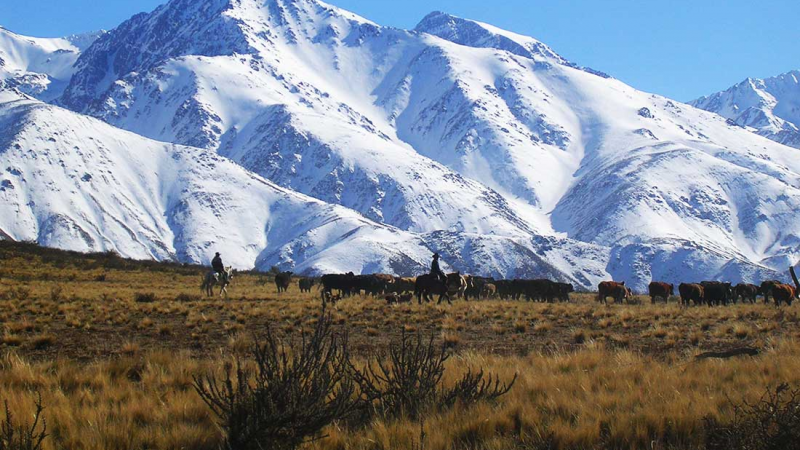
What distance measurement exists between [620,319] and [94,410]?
17.0 metres

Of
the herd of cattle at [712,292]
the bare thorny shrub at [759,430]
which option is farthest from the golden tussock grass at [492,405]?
the herd of cattle at [712,292]

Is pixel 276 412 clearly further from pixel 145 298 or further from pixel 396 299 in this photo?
pixel 145 298

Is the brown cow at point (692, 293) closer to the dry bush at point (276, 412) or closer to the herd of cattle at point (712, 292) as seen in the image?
the herd of cattle at point (712, 292)

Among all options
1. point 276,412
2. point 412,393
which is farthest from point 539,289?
point 276,412

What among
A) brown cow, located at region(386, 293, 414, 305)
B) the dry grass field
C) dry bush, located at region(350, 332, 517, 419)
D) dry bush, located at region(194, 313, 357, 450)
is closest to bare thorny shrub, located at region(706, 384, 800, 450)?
the dry grass field

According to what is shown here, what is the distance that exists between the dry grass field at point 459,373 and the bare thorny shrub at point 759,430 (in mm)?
196

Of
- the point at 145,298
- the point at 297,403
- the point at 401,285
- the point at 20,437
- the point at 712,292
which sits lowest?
the point at 145,298

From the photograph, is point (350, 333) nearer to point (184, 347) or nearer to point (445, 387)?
point (184, 347)

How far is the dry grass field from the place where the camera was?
26.3 ft

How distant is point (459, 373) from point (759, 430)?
4.45m

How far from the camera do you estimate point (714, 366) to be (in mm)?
11500

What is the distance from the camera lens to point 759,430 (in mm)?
7461

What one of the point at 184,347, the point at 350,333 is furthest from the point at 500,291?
the point at 184,347

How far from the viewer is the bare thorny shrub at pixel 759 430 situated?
7.30 meters
